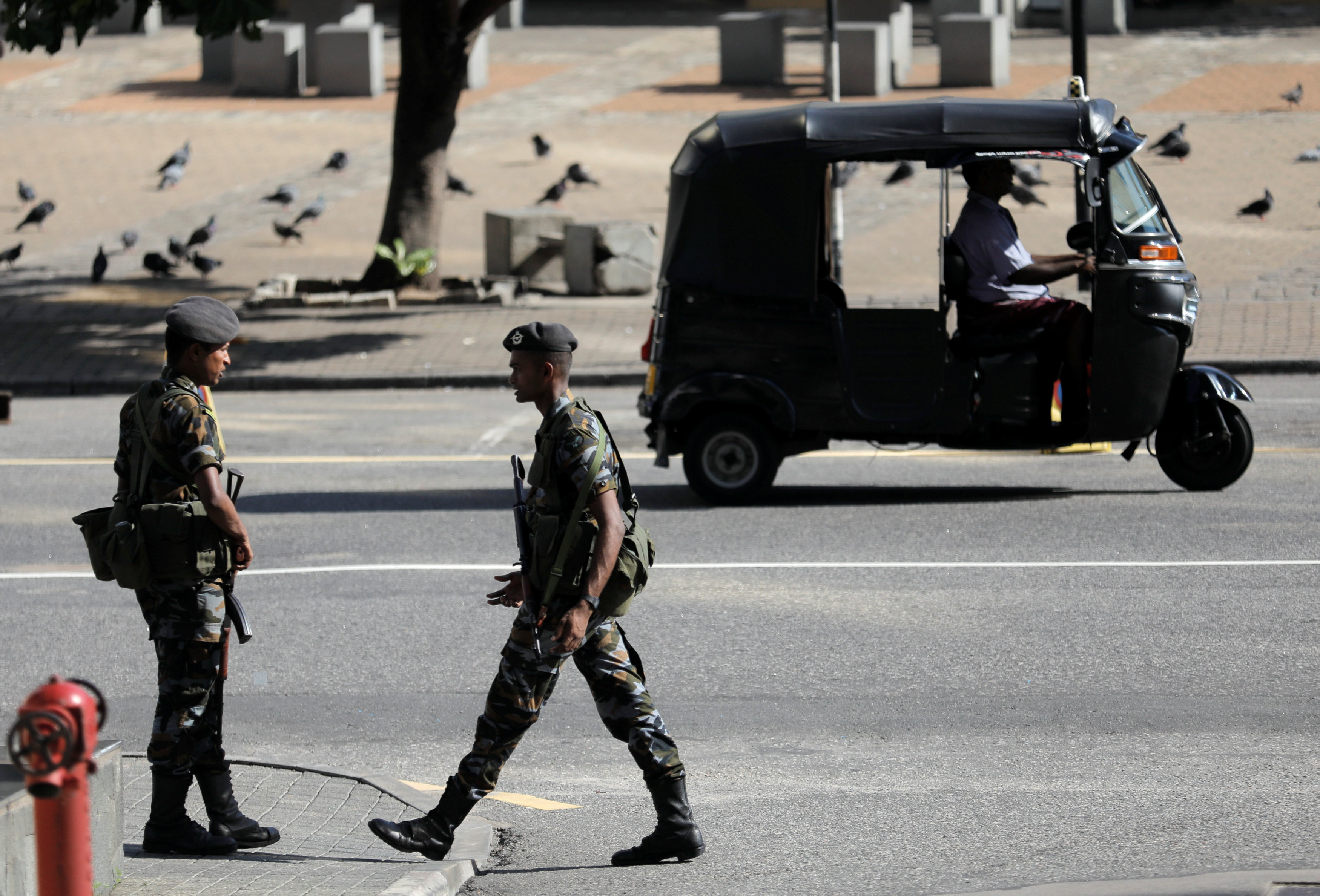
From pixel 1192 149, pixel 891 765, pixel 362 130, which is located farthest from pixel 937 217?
pixel 891 765

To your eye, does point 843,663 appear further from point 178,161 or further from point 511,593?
point 178,161

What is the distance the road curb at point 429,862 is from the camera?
520 centimetres

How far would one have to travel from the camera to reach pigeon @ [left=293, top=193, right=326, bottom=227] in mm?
23156

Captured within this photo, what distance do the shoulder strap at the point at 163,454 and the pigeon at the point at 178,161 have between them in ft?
69.9

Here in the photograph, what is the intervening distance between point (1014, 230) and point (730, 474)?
7.37 feet

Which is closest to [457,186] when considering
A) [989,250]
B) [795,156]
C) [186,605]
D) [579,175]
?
[579,175]

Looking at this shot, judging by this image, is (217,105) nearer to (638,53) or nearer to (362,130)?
(362,130)

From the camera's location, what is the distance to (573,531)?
5.37m

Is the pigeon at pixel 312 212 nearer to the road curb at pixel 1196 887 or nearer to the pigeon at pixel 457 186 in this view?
the pigeon at pixel 457 186

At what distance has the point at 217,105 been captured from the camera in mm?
32219

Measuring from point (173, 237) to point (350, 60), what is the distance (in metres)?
11.0

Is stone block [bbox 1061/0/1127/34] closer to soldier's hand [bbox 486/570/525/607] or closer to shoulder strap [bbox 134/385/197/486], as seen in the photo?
soldier's hand [bbox 486/570/525/607]

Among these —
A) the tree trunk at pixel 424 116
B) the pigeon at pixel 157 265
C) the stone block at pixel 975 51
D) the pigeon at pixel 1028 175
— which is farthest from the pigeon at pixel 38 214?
the stone block at pixel 975 51

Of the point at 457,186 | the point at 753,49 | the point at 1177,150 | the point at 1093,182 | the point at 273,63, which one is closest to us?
the point at 1093,182
